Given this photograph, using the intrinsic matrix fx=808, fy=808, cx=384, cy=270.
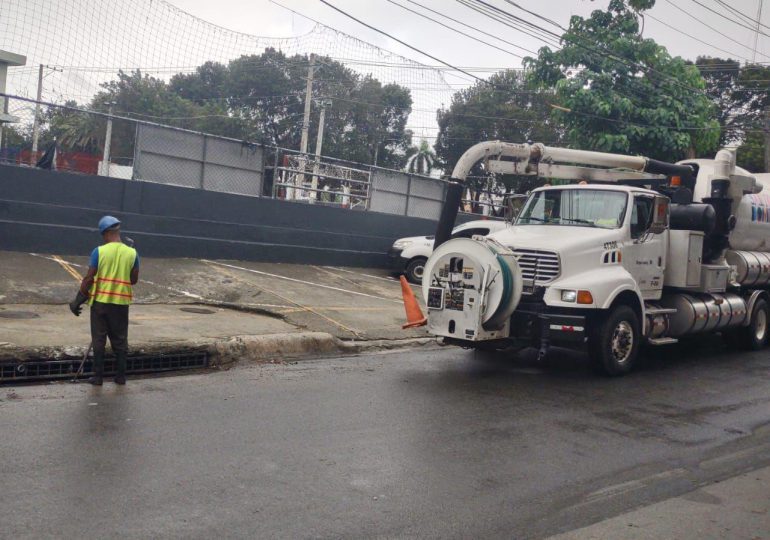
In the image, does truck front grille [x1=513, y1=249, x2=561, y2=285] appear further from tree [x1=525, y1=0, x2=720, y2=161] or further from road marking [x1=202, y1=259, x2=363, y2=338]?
tree [x1=525, y1=0, x2=720, y2=161]

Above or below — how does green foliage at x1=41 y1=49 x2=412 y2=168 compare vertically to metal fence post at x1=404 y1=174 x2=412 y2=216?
above

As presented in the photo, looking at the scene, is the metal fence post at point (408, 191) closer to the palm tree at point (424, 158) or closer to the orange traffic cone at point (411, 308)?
the orange traffic cone at point (411, 308)

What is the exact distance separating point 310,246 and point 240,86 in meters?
28.4

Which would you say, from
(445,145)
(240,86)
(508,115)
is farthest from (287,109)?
(508,115)

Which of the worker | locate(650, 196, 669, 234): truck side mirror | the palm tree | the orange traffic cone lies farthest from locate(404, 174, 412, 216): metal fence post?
the palm tree

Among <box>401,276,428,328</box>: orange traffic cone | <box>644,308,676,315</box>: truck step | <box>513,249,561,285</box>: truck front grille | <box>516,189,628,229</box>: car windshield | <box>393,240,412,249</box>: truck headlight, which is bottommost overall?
<box>401,276,428,328</box>: orange traffic cone

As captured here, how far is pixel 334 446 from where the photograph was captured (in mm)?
6691

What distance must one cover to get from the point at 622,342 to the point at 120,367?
6.33 meters

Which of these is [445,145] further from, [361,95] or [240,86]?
[240,86]

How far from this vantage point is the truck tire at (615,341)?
1030cm

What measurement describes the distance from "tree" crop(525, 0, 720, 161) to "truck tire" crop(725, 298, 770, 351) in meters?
8.88

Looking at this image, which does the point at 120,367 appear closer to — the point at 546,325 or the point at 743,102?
the point at 546,325

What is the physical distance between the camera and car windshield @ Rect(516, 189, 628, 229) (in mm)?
11164

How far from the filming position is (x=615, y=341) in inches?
416
